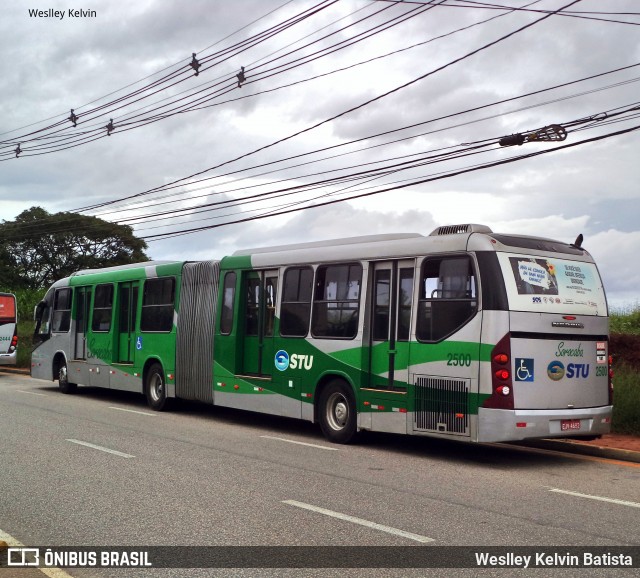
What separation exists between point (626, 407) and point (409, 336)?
13.8 feet

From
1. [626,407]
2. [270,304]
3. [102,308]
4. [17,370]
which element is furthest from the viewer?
[17,370]

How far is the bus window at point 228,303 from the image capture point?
15555 millimetres

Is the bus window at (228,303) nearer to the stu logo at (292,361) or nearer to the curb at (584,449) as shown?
the stu logo at (292,361)

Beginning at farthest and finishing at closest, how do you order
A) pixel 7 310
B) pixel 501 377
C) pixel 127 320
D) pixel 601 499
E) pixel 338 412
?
pixel 7 310 < pixel 127 320 < pixel 338 412 < pixel 501 377 < pixel 601 499

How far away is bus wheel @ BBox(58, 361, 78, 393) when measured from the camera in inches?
862

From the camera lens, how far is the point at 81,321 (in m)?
21.2

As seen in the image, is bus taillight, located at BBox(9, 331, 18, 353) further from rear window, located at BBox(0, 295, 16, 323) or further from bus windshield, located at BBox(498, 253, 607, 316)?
bus windshield, located at BBox(498, 253, 607, 316)

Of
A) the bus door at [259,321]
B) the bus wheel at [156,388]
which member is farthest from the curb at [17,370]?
the bus door at [259,321]

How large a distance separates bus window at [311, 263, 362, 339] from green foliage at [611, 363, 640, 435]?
4562 mm

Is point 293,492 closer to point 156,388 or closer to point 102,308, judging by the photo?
point 156,388

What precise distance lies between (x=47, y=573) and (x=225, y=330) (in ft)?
32.2

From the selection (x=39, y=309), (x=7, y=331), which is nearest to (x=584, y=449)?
(x=39, y=309)

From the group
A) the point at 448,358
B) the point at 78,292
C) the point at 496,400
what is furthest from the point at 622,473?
the point at 78,292

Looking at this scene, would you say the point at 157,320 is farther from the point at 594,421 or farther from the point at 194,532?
the point at 194,532
